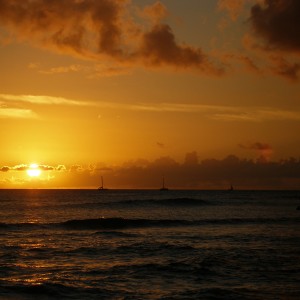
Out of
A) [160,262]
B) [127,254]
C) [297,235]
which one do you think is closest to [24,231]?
[127,254]

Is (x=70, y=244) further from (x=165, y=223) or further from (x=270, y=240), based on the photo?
(x=165, y=223)

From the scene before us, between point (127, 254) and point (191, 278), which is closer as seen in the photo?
point (191, 278)

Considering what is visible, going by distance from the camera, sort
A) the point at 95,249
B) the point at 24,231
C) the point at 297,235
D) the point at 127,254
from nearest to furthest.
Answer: the point at 127,254, the point at 95,249, the point at 297,235, the point at 24,231

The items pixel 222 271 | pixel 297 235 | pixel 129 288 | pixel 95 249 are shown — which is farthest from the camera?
pixel 297 235

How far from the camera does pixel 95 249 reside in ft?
101

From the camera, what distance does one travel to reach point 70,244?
110 feet

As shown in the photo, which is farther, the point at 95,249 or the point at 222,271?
the point at 95,249

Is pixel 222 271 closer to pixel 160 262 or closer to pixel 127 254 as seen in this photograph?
pixel 160 262

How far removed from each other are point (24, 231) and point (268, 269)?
27894mm

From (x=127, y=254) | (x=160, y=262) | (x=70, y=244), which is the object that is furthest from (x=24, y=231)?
(x=160, y=262)

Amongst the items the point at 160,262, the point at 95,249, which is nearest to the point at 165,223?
the point at 95,249

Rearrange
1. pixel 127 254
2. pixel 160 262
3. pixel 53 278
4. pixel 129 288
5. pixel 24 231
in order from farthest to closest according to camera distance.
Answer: pixel 24 231, pixel 127 254, pixel 160 262, pixel 53 278, pixel 129 288

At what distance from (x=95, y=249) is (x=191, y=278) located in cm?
1116

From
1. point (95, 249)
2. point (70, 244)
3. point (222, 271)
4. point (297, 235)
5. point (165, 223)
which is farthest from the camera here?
point (165, 223)
